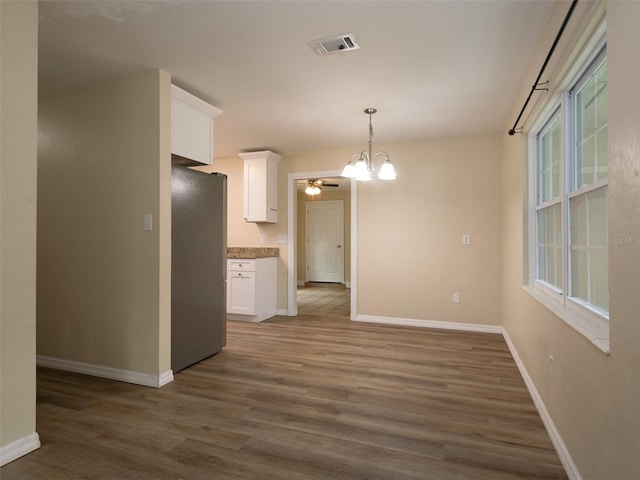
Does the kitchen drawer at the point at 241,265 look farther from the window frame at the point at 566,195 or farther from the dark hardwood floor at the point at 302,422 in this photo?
the window frame at the point at 566,195

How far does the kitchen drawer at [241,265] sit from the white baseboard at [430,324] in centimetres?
155

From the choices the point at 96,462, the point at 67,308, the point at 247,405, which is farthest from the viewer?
the point at 67,308

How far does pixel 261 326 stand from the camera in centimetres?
471

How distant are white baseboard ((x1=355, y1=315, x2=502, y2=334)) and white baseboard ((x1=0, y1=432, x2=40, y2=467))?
361 cm

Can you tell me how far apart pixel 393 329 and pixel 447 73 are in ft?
9.46

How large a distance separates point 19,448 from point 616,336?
2696 mm

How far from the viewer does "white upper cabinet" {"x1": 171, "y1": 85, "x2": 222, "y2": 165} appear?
3049 millimetres

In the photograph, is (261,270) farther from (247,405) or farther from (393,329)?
(247,405)

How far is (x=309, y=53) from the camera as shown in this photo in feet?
8.29

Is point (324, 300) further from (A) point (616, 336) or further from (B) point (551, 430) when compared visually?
(A) point (616, 336)

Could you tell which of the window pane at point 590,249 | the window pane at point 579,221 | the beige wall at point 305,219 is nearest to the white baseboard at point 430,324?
the window pane at point 590,249

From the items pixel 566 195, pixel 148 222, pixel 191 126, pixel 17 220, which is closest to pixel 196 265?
pixel 148 222

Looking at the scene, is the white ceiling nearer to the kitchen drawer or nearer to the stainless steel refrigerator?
the stainless steel refrigerator

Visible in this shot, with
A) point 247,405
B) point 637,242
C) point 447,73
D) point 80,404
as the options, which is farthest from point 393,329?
point 637,242
